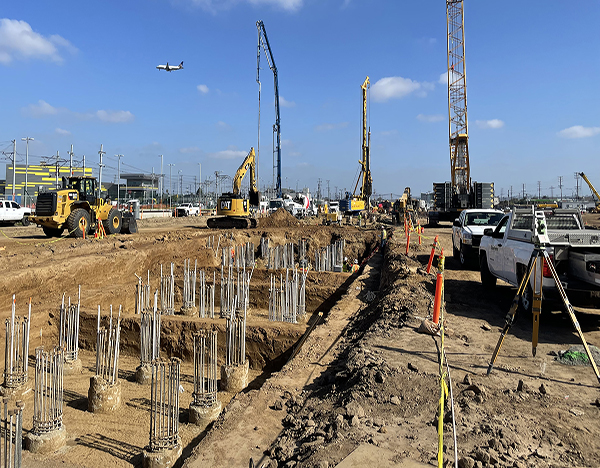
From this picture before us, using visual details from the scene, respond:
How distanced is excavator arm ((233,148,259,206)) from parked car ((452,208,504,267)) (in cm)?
1483

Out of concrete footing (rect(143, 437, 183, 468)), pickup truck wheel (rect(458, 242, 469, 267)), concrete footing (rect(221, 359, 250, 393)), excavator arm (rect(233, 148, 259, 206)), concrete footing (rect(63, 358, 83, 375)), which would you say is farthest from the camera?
excavator arm (rect(233, 148, 259, 206))

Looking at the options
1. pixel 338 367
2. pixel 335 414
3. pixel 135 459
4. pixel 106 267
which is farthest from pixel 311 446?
pixel 106 267

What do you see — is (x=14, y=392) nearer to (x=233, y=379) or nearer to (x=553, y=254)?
(x=233, y=379)

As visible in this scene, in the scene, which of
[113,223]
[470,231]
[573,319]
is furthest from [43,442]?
[113,223]

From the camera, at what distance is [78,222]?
725 inches

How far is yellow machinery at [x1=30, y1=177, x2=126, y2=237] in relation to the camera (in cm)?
1778

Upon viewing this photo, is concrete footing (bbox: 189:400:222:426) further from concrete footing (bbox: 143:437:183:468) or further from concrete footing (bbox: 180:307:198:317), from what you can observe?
concrete footing (bbox: 180:307:198:317)

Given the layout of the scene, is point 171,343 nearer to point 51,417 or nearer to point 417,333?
point 51,417

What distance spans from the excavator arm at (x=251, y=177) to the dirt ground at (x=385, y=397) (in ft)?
Result: 53.9

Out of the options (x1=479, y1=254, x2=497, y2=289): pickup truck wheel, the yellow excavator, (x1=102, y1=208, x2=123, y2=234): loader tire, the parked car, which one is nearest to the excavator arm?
the yellow excavator

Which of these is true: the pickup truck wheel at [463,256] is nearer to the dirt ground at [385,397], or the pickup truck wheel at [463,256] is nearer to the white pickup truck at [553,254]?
the dirt ground at [385,397]

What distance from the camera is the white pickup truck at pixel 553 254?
6.46 meters

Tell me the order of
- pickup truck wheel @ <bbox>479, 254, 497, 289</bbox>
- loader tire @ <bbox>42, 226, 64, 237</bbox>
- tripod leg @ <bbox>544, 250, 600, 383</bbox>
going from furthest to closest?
loader tire @ <bbox>42, 226, 64, 237</bbox> → pickup truck wheel @ <bbox>479, 254, 497, 289</bbox> → tripod leg @ <bbox>544, 250, 600, 383</bbox>

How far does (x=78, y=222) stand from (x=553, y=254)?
1773 centimetres
